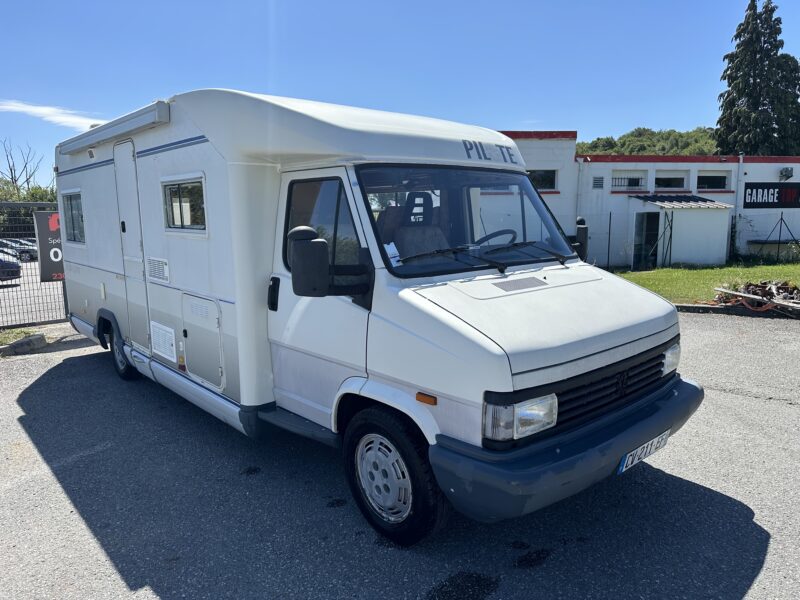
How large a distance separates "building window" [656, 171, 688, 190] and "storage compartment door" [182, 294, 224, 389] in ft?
74.7

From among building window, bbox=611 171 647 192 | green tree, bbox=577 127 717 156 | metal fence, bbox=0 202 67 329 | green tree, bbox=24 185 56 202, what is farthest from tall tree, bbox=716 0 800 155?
green tree, bbox=24 185 56 202

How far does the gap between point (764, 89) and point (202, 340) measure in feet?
154

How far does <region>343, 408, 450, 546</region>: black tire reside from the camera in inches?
128

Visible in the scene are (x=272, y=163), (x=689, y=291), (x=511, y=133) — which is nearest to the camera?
(x=272, y=163)

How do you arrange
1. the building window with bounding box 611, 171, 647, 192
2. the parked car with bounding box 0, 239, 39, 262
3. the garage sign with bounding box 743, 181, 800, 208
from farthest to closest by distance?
1. the garage sign with bounding box 743, 181, 800, 208
2. the building window with bounding box 611, 171, 647, 192
3. the parked car with bounding box 0, 239, 39, 262

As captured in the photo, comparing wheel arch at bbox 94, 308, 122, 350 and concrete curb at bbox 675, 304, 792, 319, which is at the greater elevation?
wheel arch at bbox 94, 308, 122, 350

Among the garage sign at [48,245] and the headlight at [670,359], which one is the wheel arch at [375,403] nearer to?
the headlight at [670,359]

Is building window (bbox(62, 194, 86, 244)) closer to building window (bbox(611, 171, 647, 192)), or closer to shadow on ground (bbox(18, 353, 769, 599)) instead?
shadow on ground (bbox(18, 353, 769, 599))

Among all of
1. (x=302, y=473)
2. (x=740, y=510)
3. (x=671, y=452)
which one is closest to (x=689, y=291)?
(x=671, y=452)

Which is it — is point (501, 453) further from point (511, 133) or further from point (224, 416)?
point (511, 133)

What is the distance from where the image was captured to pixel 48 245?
9.56 m

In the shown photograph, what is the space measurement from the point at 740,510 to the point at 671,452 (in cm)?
94

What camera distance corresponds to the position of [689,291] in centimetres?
1281

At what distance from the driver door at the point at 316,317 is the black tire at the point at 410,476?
30 cm
